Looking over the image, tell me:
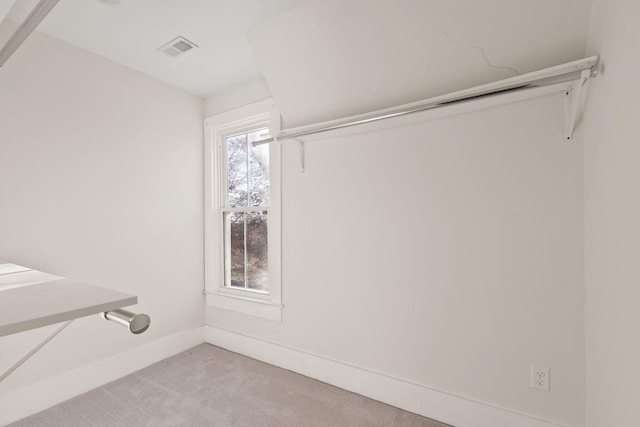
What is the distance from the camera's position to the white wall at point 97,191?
180 centimetres

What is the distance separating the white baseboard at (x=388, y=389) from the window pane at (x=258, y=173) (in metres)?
1.20

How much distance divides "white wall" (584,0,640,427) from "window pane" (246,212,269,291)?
2.09 m

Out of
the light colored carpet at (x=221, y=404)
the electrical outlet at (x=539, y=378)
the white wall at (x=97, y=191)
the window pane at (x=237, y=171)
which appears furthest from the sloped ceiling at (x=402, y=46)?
the light colored carpet at (x=221, y=404)

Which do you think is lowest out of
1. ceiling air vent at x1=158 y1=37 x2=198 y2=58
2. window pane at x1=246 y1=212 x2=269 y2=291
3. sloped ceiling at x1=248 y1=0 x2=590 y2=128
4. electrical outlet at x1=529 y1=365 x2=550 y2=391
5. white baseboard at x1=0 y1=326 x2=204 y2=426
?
white baseboard at x1=0 y1=326 x2=204 y2=426

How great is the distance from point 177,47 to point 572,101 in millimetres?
2382

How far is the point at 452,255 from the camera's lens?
1.67m

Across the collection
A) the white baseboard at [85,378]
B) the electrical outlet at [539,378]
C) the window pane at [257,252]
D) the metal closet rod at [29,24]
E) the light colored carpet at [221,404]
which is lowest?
the light colored carpet at [221,404]

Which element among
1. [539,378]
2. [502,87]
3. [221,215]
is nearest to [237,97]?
[221,215]

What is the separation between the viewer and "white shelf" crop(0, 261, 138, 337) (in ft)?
2.24

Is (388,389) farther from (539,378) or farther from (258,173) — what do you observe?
(258,173)

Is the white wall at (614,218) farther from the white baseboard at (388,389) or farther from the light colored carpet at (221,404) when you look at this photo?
the light colored carpet at (221,404)


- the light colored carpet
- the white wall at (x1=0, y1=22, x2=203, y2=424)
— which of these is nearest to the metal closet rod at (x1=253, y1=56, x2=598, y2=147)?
the white wall at (x1=0, y1=22, x2=203, y2=424)

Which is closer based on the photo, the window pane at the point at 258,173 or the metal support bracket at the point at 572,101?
the metal support bracket at the point at 572,101

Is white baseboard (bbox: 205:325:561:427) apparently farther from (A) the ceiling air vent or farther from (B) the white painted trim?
(B) the white painted trim
